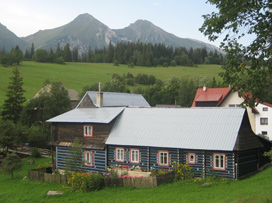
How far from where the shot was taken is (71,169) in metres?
28.5

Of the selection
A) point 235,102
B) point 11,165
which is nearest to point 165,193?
point 11,165

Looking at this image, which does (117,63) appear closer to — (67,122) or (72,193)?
(67,122)

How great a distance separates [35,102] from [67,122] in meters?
27.7

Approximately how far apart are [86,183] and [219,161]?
10592 millimetres

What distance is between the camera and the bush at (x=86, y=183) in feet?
82.0

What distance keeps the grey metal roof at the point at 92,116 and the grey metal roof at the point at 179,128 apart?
0.98 metres

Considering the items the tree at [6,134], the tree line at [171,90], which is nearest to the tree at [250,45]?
the tree at [6,134]

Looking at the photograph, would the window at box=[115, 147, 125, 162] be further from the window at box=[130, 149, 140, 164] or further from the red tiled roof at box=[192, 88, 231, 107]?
the red tiled roof at box=[192, 88, 231, 107]

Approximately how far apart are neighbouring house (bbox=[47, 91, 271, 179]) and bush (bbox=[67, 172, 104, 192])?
14.2 feet

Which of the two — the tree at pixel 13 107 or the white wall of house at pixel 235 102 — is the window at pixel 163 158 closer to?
the white wall of house at pixel 235 102

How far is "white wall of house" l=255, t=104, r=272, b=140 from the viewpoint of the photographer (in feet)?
162

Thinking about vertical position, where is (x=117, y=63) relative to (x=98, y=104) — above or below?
above

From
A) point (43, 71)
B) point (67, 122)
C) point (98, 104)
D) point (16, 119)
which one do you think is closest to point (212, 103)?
point (98, 104)

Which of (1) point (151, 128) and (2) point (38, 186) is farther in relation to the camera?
(1) point (151, 128)
